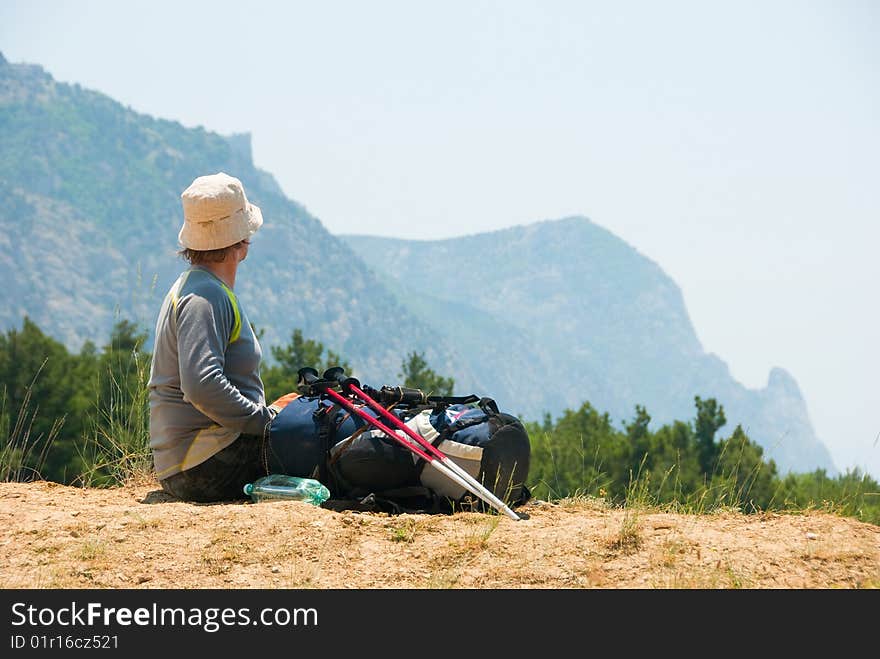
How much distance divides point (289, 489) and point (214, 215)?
1354 millimetres

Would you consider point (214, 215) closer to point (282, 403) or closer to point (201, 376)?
point (201, 376)

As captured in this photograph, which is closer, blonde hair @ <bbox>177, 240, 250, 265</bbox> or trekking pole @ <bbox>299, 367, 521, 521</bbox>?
trekking pole @ <bbox>299, 367, 521, 521</bbox>

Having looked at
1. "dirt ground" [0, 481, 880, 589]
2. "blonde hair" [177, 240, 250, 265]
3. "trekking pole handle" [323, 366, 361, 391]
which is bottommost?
"dirt ground" [0, 481, 880, 589]

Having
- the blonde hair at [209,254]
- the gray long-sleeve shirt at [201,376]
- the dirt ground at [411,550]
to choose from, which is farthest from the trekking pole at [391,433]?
the blonde hair at [209,254]

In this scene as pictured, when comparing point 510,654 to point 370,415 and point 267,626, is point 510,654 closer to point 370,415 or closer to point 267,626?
point 267,626

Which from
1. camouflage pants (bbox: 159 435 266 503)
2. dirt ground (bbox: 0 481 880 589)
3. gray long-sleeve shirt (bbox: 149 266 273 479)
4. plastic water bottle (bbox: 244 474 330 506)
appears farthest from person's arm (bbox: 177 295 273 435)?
dirt ground (bbox: 0 481 880 589)

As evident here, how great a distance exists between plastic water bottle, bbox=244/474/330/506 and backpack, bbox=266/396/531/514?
0.05 metres

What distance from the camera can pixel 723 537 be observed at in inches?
171

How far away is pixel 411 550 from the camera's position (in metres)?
4.19

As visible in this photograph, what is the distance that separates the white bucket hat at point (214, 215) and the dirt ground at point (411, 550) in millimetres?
1268

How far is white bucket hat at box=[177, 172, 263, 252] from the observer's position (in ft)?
15.8

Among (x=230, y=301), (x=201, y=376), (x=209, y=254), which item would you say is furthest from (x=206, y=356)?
(x=209, y=254)

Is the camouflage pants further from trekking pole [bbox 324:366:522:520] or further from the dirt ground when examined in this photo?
→ trekking pole [bbox 324:366:522:520]

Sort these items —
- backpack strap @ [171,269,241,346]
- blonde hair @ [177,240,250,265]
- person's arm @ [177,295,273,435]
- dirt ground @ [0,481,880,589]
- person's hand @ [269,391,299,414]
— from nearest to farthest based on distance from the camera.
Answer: dirt ground @ [0,481,880,589]
person's arm @ [177,295,273,435]
backpack strap @ [171,269,241,346]
blonde hair @ [177,240,250,265]
person's hand @ [269,391,299,414]
